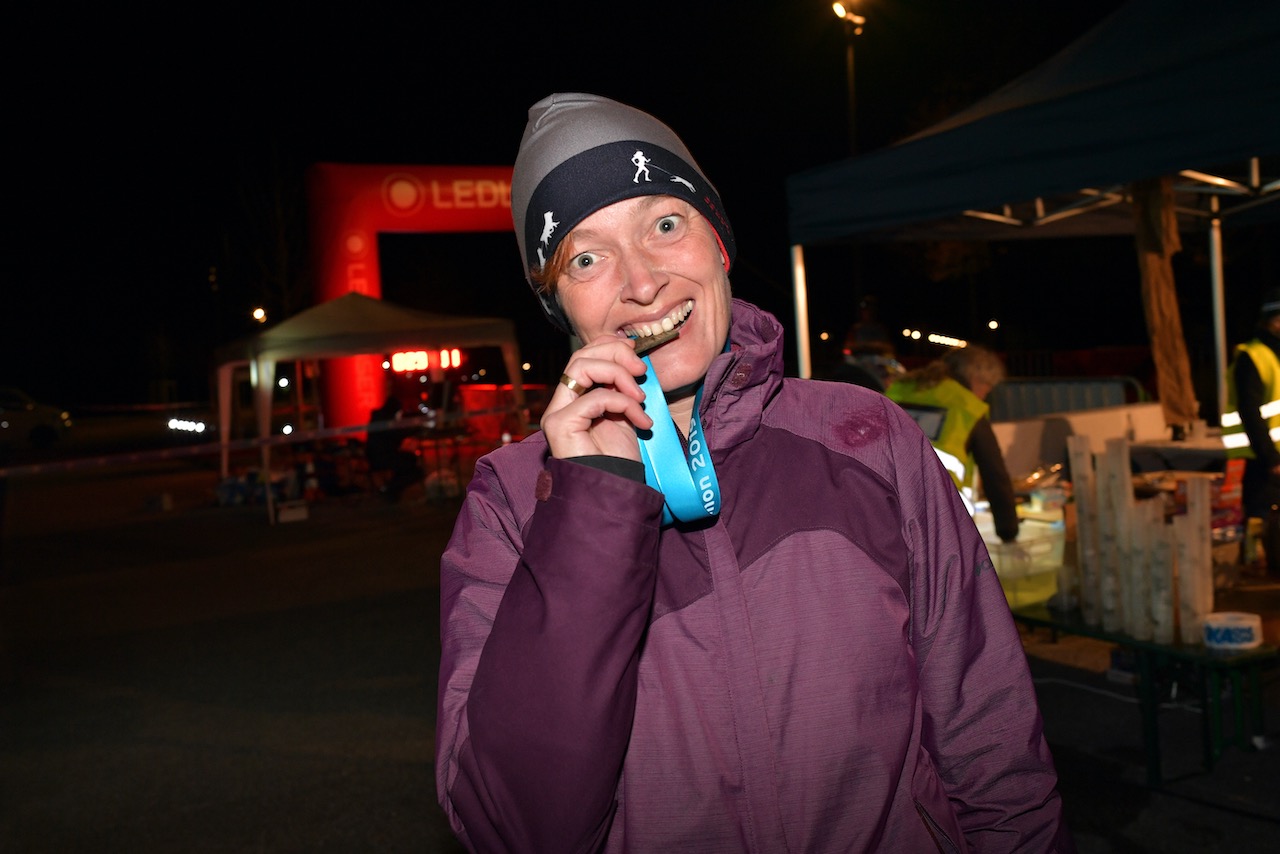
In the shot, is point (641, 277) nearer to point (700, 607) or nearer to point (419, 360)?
point (700, 607)

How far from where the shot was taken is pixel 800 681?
129 cm

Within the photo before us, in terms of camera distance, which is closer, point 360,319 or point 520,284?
point 360,319

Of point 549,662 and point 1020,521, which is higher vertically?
point 549,662

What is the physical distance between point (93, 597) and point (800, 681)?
9.04 meters

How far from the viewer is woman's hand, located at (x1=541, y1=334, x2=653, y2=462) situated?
117 centimetres

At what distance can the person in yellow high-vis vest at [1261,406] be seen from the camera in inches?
238

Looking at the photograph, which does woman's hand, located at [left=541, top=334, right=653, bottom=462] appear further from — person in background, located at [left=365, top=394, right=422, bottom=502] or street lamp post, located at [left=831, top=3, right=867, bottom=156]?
street lamp post, located at [left=831, top=3, right=867, bottom=156]

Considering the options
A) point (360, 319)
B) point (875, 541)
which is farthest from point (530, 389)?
point (875, 541)

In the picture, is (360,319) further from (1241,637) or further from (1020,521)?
(1241,637)

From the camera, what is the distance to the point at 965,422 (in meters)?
5.49

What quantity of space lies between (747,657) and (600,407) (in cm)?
39

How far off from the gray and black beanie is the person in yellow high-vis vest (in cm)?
565

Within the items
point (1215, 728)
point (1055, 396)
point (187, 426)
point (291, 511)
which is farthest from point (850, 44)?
point (187, 426)

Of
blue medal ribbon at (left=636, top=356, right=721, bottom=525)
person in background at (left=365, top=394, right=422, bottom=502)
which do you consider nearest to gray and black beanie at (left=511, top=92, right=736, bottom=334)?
blue medal ribbon at (left=636, top=356, right=721, bottom=525)
